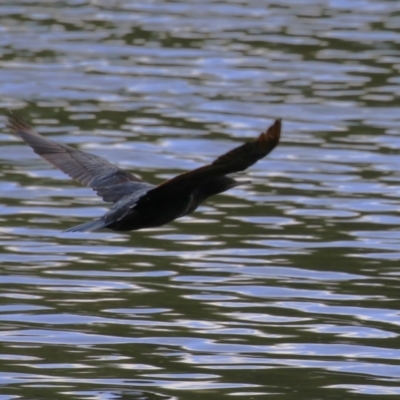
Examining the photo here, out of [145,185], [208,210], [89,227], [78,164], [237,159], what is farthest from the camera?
[208,210]

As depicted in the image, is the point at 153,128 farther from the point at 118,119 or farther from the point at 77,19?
the point at 77,19

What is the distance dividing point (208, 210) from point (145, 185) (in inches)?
108

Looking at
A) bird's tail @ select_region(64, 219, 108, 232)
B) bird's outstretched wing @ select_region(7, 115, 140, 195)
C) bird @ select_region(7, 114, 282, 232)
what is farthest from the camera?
bird's outstretched wing @ select_region(7, 115, 140, 195)

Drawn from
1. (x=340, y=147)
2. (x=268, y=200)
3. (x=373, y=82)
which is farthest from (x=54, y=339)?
(x=373, y=82)

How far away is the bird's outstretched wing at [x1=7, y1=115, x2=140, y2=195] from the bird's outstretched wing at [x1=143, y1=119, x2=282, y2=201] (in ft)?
5.02

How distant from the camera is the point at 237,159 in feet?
20.8

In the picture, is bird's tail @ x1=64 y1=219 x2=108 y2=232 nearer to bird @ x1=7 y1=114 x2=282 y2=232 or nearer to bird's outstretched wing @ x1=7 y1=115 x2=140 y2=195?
bird @ x1=7 y1=114 x2=282 y2=232

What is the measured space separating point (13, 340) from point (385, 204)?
14.2ft

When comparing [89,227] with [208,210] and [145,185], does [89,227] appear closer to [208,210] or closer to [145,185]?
[145,185]

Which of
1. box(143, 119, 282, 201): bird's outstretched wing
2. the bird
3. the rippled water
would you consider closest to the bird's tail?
the bird

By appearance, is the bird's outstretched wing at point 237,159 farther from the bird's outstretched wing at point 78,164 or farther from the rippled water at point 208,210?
the bird's outstretched wing at point 78,164

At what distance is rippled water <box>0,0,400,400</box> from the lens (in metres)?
7.16

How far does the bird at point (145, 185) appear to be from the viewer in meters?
6.32

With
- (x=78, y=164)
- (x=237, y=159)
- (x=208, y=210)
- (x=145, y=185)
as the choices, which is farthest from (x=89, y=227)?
(x=208, y=210)
